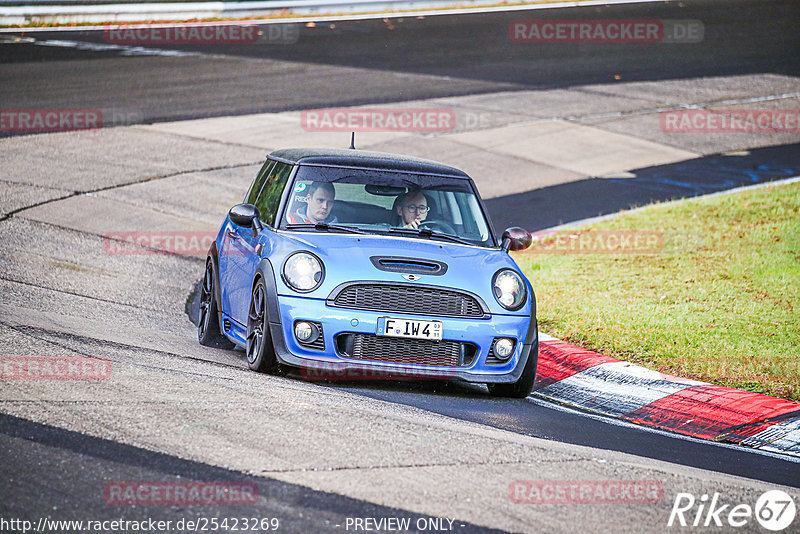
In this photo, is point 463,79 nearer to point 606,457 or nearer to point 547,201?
point 547,201

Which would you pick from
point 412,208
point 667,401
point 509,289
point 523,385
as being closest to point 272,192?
point 412,208

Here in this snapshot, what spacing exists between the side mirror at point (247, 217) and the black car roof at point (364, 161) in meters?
0.54

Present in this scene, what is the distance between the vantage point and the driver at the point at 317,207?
27.0 ft

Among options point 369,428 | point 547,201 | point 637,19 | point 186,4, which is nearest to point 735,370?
point 369,428

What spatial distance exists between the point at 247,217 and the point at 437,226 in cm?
141

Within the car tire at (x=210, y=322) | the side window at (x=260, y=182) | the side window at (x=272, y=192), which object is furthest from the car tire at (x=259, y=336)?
the side window at (x=260, y=182)

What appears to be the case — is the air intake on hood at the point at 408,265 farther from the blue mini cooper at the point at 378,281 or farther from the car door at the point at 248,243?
the car door at the point at 248,243

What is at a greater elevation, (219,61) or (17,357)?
(219,61)

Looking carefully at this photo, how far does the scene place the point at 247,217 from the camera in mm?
8281

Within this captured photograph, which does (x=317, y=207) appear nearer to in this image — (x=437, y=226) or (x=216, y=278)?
(x=437, y=226)

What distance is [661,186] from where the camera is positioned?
57.1 ft

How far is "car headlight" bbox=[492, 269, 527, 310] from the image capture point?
7.68 m

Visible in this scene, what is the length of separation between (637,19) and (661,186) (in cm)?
1637

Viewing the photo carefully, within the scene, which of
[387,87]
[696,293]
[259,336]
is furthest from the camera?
[387,87]
